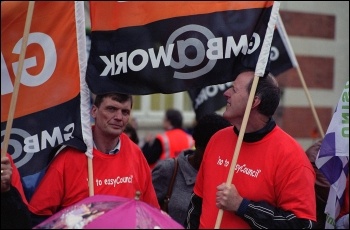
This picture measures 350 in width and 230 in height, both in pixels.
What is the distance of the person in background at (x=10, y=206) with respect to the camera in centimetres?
482

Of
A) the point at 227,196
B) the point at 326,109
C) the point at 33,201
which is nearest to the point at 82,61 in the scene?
the point at 33,201

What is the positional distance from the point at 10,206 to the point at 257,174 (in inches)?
53.3

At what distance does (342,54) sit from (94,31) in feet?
43.2

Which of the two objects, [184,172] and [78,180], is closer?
[78,180]

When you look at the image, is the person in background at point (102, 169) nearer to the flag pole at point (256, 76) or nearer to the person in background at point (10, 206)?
the person in background at point (10, 206)

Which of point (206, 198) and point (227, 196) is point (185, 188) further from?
point (227, 196)

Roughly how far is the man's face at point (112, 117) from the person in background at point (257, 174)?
0.56 m

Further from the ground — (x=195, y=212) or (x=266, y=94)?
(x=266, y=94)

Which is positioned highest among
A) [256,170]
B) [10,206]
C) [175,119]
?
[256,170]

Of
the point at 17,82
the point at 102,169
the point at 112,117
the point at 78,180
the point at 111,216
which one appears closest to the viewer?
the point at 111,216

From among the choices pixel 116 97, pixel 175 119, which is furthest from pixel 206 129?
pixel 175 119

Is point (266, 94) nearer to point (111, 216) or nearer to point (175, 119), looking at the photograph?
point (111, 216)

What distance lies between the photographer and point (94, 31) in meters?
5.31

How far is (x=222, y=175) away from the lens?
17.4 feet
